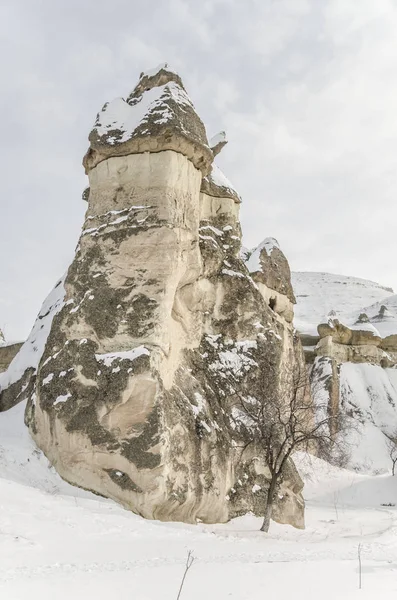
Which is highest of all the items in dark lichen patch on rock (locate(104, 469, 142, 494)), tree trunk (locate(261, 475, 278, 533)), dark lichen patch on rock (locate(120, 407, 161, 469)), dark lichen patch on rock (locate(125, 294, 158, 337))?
dark lichen patch on rock (locate(125, 294, 158, 337))

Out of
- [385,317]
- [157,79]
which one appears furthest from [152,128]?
[385,317]

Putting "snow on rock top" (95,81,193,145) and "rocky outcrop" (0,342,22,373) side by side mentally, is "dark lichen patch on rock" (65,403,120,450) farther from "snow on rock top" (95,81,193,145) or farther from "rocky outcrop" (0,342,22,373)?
"rocky outcrop" (0,342,22,373)

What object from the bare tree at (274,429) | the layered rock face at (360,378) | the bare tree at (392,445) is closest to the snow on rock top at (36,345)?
the bare tree at (274,429)

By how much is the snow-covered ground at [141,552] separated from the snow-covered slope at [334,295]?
50.7m

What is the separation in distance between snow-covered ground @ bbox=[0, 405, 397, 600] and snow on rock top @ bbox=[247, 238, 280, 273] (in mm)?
13675

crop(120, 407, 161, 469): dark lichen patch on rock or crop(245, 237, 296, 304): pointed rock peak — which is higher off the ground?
crop(245, 237, 296, 304): pointed rock peak

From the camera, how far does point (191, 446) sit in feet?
43.3

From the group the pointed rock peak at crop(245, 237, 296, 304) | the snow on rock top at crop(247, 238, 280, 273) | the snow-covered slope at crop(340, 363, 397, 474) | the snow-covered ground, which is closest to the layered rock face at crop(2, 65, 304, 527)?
the snow-covered ground

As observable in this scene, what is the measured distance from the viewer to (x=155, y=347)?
43.8 ft

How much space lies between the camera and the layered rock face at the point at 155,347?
12383 millimetres

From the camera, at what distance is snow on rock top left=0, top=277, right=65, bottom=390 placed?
17984 millimetres

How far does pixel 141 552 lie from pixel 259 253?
2072 cm

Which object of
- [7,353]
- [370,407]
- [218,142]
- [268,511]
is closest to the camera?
[268,511]

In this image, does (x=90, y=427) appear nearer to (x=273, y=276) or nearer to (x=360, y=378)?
(x=273, y=276)
